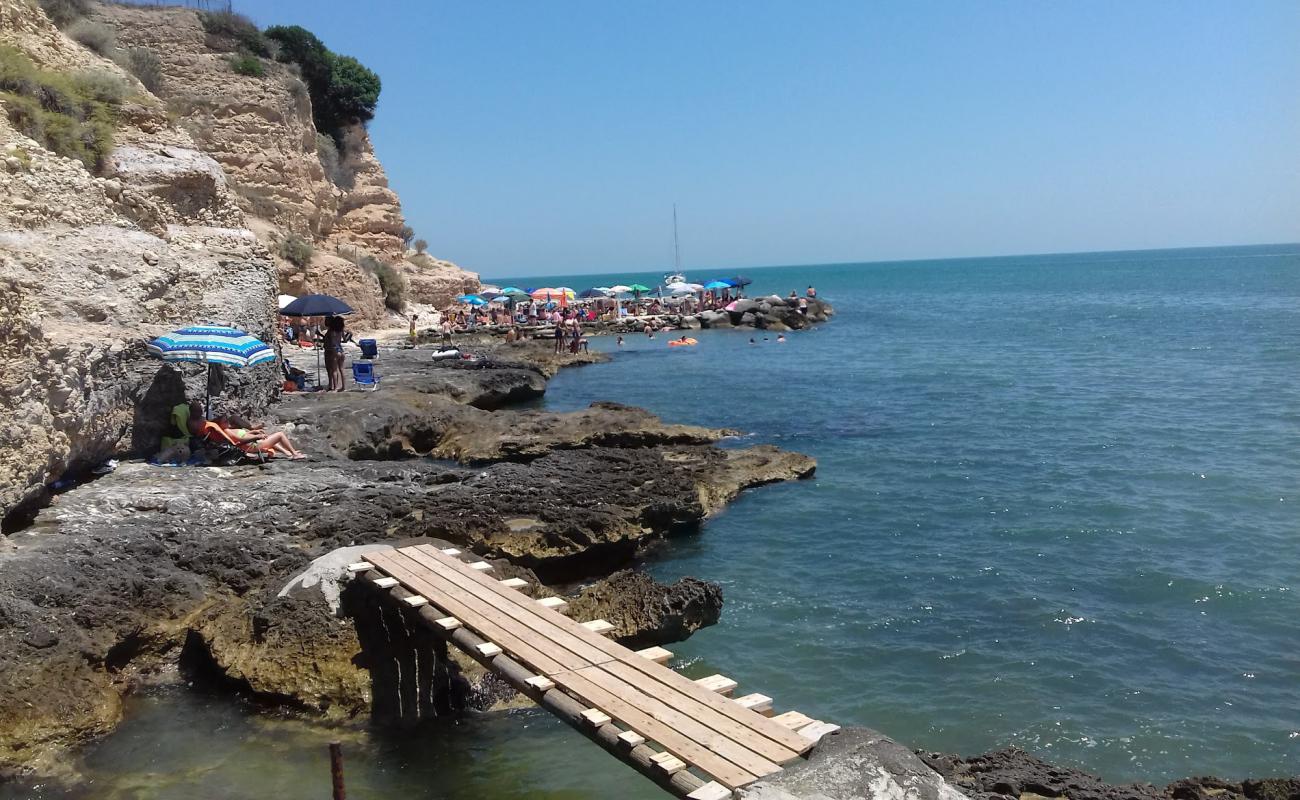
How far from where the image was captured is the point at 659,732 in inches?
221

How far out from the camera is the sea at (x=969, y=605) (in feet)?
25.6

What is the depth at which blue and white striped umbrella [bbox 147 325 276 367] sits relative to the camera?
12.9m

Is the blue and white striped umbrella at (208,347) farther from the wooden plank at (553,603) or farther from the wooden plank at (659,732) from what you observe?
the wooden plank at (659,732)

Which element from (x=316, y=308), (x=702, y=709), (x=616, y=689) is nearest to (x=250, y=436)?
(x=616, y=689)

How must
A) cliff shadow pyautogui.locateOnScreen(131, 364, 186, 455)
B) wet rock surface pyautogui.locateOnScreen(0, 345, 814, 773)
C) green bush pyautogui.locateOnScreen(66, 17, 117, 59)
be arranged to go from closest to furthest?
1. wet rock surface pyautogui.locateOnScreen(0, 345, 814, 773)
2. cliff shadow pyautogui.locateOnScreen(131, 364, 186, 455)
3. green bush pyautogui.locateOnScreen(66, 17, 117, 59)

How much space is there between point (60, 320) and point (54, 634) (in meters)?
5.41

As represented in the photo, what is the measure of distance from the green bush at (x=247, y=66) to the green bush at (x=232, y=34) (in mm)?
1300

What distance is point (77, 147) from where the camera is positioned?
619 inches

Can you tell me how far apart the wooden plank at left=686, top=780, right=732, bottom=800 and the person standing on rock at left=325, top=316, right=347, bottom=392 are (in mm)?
18225

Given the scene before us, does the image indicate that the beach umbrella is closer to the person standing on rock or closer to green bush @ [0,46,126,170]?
green bush @ [0,46,126,170]

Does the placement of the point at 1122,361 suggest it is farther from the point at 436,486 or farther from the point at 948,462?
the point at 436,486

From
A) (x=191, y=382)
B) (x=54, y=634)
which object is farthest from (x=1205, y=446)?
(x=54, y=634)

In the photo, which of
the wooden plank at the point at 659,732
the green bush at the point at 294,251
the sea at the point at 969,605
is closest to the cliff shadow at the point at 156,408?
the sea at the point at 969,605

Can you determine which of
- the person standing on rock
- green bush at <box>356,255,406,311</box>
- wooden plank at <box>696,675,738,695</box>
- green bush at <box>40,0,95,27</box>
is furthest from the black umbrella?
green bush at <box>356,255,406,311</box>
